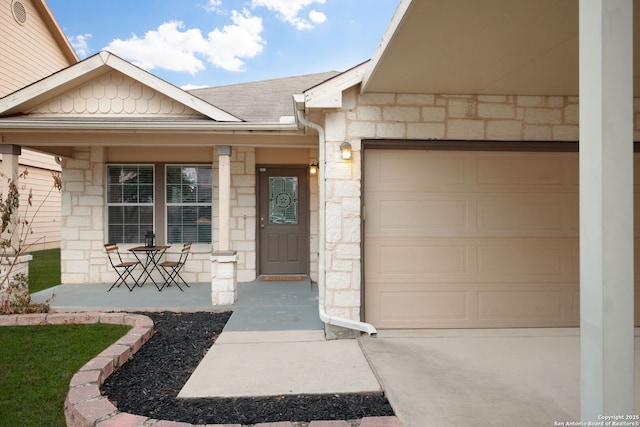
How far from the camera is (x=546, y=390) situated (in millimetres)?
2695

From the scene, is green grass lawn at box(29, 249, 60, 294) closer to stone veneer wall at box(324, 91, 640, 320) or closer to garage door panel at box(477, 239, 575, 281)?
stone veneer wall at box(324, 91, 640, 320)

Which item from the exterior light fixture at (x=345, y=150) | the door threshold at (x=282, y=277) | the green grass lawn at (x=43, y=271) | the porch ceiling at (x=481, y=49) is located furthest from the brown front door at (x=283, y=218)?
the green grass lawn at (x=43, y=271)

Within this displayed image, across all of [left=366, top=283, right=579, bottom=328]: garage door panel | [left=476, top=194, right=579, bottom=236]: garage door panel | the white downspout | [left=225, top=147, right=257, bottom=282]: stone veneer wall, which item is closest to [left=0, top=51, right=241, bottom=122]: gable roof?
[left=225, top=147, right=257, bottom=282]: stone veneer wall

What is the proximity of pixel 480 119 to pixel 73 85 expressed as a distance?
19.5 feet

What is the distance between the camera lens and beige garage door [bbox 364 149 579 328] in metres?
4.12

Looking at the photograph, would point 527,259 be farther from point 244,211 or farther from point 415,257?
point 244,211

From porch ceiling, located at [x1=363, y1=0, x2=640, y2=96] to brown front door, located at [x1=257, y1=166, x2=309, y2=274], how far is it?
10.9 ft

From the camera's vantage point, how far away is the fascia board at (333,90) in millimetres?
3697

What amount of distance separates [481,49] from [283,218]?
468cm

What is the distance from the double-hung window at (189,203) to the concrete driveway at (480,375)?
4.20 m

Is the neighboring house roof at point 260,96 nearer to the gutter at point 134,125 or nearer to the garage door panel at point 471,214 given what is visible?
the gutter at point 134,125

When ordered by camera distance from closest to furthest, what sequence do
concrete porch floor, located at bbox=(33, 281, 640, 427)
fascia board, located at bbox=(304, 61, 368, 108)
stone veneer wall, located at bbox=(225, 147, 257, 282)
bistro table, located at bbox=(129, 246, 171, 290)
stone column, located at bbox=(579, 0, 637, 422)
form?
stone column, located at bbox=(579, 0, 637, 422) < concrete porch floor, located at bbox=(33, 281, 640, 427) < fascia board, located at bbox=(304, 61, 368, 108) < bistro table, located at bbox=(129, 246, 171, 290) < stone veneer wall, located at bbox=(225, 147, 257, 282)

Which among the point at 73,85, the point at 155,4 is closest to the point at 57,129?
the point at 73,85

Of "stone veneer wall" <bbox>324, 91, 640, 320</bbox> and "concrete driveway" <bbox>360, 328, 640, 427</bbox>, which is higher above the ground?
"stone veneer wall" <bbox>324, 91, 640, 320</bbox>
